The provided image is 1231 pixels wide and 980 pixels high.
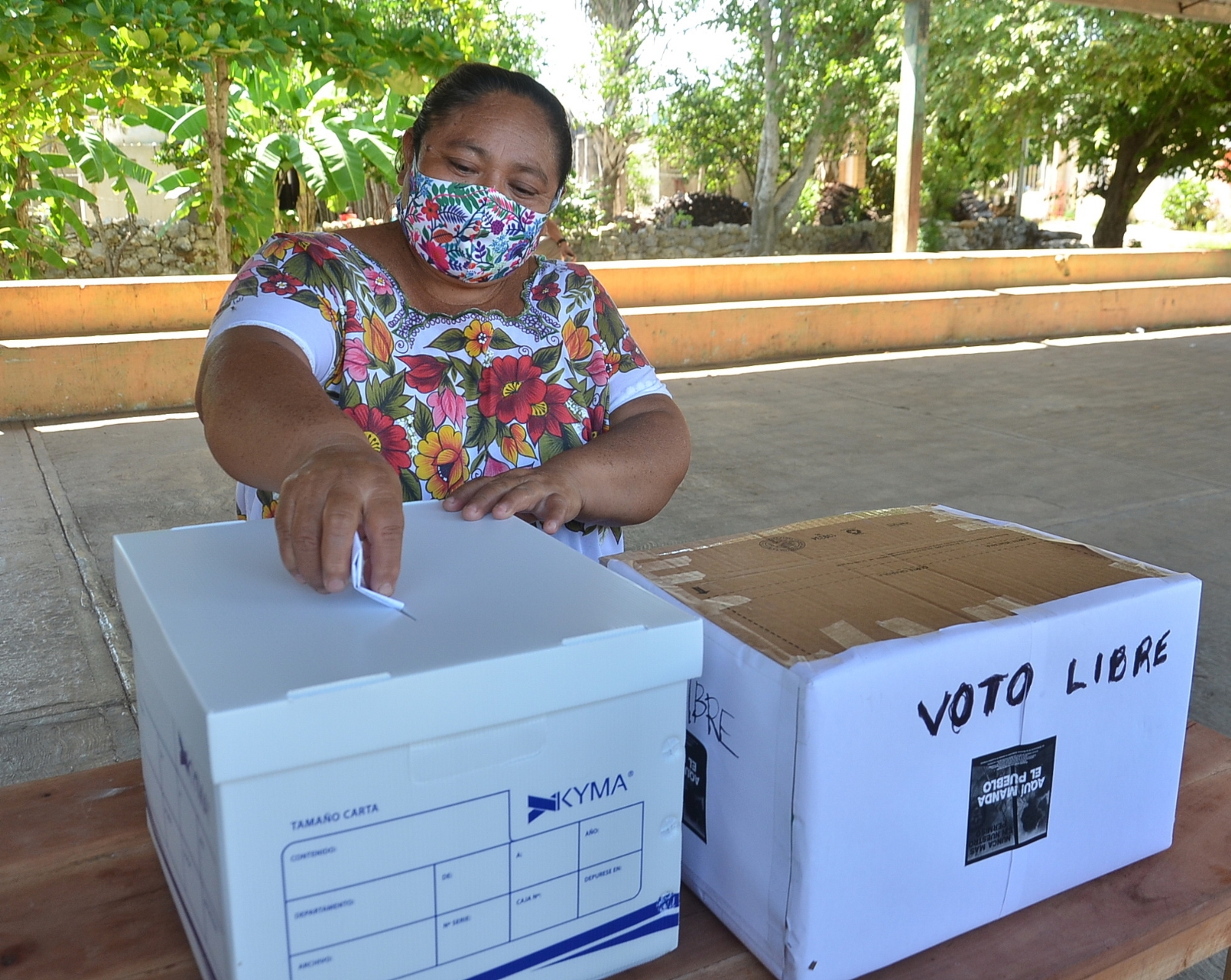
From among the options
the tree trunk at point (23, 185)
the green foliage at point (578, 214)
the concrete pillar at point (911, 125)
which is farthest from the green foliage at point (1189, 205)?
the tree trunk at point (23, 185)

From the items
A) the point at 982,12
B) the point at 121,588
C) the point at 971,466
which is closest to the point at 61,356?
the point at 971,466

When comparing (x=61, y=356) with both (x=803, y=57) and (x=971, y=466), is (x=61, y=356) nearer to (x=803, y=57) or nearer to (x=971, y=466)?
(x=971, y=466)

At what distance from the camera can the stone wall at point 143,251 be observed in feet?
33.4

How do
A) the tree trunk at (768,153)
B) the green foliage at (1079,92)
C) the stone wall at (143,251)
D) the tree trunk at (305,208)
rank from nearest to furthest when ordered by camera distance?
the tree trunk at (305,208)
the stone wall at (143,251)
the green foliage at (1079,92)
the tree trunk at (768,153)

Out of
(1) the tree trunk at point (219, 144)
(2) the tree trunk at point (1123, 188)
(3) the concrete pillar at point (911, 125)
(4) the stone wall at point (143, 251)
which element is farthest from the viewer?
(2) the tree trunk at point (1123, 188)

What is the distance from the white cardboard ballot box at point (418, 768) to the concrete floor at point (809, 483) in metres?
1.36

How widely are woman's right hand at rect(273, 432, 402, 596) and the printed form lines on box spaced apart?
0.19m

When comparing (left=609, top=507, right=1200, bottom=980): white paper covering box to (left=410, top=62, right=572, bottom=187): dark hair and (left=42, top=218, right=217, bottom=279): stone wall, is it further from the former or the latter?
(left=42, top=218, right=217, bottom=279): stone wall

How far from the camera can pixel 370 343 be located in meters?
1.38

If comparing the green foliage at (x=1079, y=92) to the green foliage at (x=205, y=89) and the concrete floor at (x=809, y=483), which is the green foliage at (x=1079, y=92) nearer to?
the green foliage at (x=205, y=89)

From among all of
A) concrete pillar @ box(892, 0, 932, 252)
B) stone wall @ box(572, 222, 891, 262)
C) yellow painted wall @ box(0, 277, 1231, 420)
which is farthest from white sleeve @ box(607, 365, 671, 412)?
stone wall @ box(572, 222, 891, 262)

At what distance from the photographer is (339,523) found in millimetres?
748

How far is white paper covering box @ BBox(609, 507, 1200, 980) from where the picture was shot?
726mm

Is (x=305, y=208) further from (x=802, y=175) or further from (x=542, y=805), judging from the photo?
(x=542, y=805)
